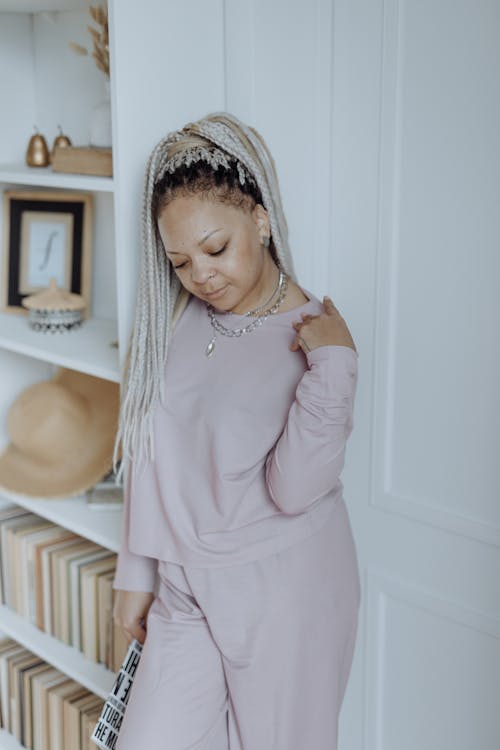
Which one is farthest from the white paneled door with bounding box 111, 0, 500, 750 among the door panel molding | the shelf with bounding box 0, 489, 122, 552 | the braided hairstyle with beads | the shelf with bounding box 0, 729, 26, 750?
the shelf with bounding box 0, 729, 26, 750

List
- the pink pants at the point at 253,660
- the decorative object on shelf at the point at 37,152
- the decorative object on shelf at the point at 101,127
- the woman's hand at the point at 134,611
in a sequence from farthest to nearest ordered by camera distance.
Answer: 1. the decorative object on shelf at the point at 37,152
2. the decorative object on shelf at the point at 101,127
3. the woman's hand at the point at 134,611
4. the pink pants at the point at 253,660

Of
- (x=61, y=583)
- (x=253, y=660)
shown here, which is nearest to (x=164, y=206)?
(x=253, y=660)

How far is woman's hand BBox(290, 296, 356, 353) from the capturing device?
53.4 inches

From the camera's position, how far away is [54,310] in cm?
195

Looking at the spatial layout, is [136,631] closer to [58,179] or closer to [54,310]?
[54,310]

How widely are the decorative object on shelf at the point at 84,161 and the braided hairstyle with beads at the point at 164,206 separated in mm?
262

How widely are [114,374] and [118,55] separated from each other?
0.56m

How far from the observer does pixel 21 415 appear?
2.11 metres

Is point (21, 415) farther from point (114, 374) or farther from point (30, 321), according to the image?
point (114, 374)

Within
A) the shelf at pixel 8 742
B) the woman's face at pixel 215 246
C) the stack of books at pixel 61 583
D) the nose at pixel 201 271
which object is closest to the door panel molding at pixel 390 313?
the woman's face at pixel 215 246

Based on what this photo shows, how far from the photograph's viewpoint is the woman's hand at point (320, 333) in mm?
1357

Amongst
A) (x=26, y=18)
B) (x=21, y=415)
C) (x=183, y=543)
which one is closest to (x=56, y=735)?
(x=21, y=415)

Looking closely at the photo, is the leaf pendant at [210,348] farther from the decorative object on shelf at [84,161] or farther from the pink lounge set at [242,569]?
the decorative object on shelf at [84,161]

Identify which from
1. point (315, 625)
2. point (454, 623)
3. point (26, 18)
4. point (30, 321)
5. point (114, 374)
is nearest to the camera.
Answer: point (315, 625)
